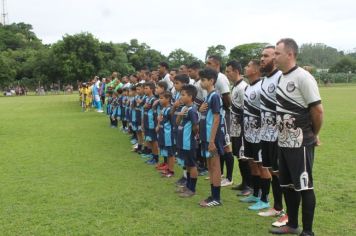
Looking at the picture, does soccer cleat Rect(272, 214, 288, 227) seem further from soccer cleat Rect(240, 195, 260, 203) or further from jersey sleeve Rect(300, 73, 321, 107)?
jersey sleeve Rect(300, 73, 321, 107)

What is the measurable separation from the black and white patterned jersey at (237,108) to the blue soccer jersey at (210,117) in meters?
0.48

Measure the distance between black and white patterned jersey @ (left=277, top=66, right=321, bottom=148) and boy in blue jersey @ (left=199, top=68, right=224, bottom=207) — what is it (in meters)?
1.38

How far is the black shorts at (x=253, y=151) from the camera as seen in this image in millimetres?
5910

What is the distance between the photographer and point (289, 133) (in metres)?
4.66

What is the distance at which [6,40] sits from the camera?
9094 centimetres

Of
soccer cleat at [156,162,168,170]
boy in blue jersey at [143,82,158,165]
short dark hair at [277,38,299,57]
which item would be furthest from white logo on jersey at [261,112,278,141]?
boy in blue jersey at [143,82,158,165]

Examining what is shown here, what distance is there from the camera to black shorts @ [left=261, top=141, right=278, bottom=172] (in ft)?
17.6

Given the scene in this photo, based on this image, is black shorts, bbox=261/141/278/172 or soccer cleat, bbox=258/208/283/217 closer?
black shorts, bbox=261/141/278/172

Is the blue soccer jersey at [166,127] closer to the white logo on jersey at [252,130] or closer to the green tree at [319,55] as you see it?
the white logo on jersey at [252,130]

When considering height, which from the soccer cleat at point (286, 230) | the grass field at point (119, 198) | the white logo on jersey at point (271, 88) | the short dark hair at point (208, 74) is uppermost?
the short dark hair at point (208, 74)

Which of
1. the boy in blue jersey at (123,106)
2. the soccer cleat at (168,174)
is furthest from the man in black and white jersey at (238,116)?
the boy in blue jersey at (123,106)

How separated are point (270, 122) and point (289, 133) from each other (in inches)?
28.1

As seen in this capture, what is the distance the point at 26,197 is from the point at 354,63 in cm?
9438

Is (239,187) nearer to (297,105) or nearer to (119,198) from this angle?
(119,198)
